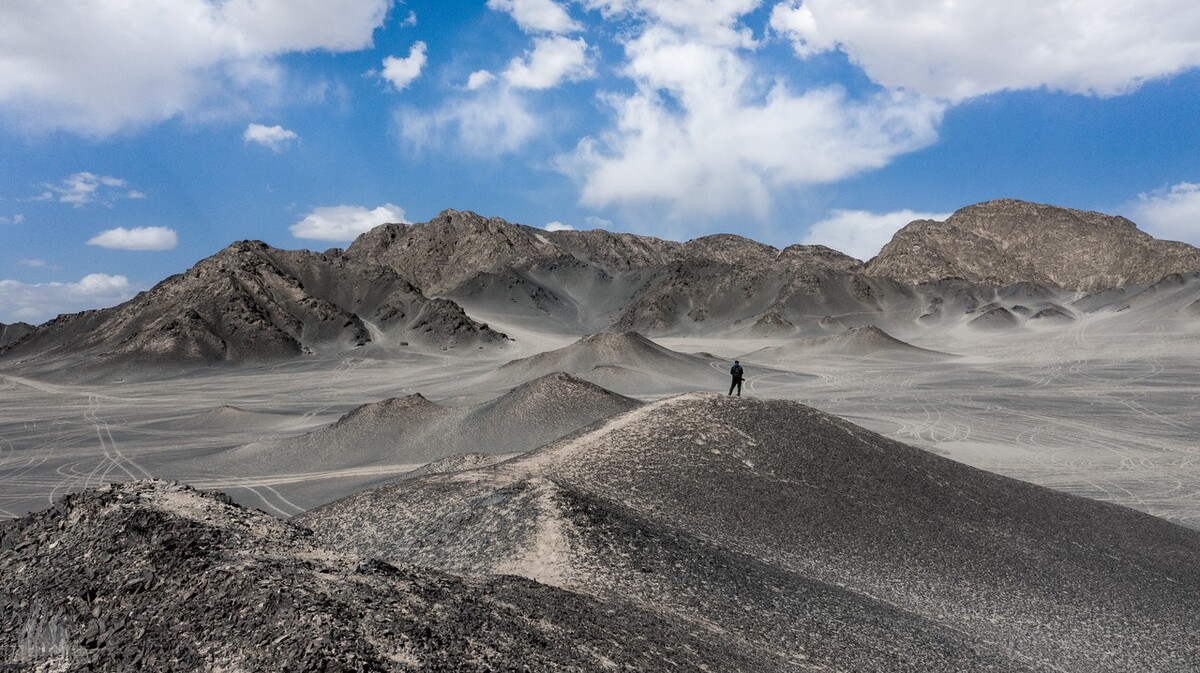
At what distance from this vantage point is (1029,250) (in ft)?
413

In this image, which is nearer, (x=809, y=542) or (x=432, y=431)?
(x=809, y=542)

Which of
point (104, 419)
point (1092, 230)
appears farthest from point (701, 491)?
point (1092, 230)

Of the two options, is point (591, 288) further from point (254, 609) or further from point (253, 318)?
point (254, 609)

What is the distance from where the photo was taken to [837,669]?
6449 mm

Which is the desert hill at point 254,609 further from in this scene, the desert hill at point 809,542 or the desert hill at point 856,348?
the desert hill at point 856,348

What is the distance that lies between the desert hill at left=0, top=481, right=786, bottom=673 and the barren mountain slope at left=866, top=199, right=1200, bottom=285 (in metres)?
121

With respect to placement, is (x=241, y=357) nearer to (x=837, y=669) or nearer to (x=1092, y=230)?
(x=837, y=669)

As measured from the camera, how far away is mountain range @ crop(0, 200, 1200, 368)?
6969cm

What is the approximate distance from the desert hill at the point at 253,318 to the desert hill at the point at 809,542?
59.6 meters

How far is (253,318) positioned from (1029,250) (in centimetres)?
11602

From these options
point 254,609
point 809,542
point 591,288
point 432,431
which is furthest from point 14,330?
point 254,609

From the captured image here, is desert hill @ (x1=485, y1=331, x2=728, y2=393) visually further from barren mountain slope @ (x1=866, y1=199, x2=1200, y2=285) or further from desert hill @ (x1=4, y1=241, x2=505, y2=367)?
barren mountain slope @ (x1=866, y1=199, x2=1200, y2=285)

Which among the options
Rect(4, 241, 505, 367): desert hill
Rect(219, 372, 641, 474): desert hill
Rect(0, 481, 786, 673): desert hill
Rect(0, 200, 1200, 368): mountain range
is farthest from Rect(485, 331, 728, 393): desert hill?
Rect(0, 481, 786, 673): desert hill

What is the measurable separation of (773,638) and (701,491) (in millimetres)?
4547
